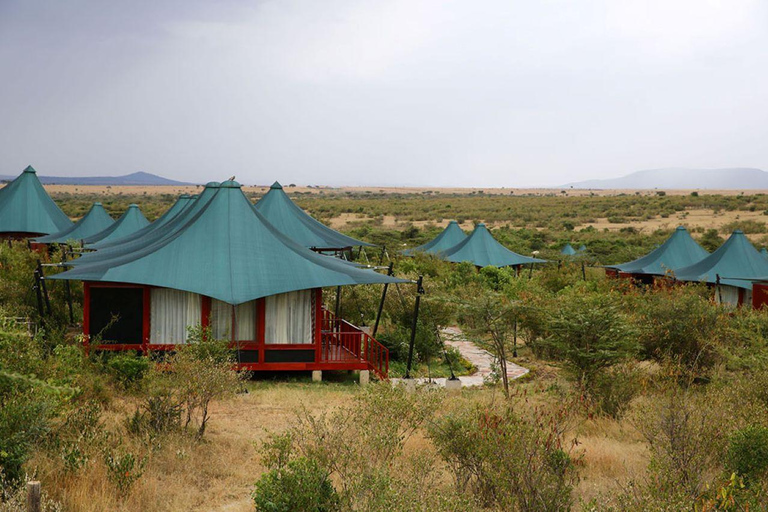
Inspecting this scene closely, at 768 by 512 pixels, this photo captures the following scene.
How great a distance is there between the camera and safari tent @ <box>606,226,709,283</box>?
26.9 meters

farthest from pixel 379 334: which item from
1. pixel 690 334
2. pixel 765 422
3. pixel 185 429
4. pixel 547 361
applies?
pixel 765 422

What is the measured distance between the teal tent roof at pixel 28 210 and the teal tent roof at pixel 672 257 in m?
23.5

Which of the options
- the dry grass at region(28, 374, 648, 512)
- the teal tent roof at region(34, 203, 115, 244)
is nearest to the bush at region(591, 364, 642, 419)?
the dry grass at region(28, 374, 648, 512)

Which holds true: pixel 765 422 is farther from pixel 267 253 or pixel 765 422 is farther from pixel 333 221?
pixel 333 221

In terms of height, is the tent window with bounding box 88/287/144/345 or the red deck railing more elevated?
the tent window with bounding box 88/287/144/345

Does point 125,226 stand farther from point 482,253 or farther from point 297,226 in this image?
point 482,253

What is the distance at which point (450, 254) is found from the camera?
101 ft

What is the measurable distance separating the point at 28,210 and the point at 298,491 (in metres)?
29.5

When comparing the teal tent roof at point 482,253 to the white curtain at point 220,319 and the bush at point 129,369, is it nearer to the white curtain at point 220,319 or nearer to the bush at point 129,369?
the white curtain at point 220,319

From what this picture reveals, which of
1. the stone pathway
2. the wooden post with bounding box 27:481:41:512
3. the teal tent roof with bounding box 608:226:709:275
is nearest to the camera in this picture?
the wooden post with bounding box 27:481:41:512

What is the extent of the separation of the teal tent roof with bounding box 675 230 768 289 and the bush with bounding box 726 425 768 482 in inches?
630

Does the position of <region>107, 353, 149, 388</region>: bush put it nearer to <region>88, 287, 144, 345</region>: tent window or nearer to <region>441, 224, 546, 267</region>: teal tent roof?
<region>88, 287, 144, 345</region>: tent window

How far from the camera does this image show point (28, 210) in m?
31.9

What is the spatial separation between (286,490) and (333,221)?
62.9 m
